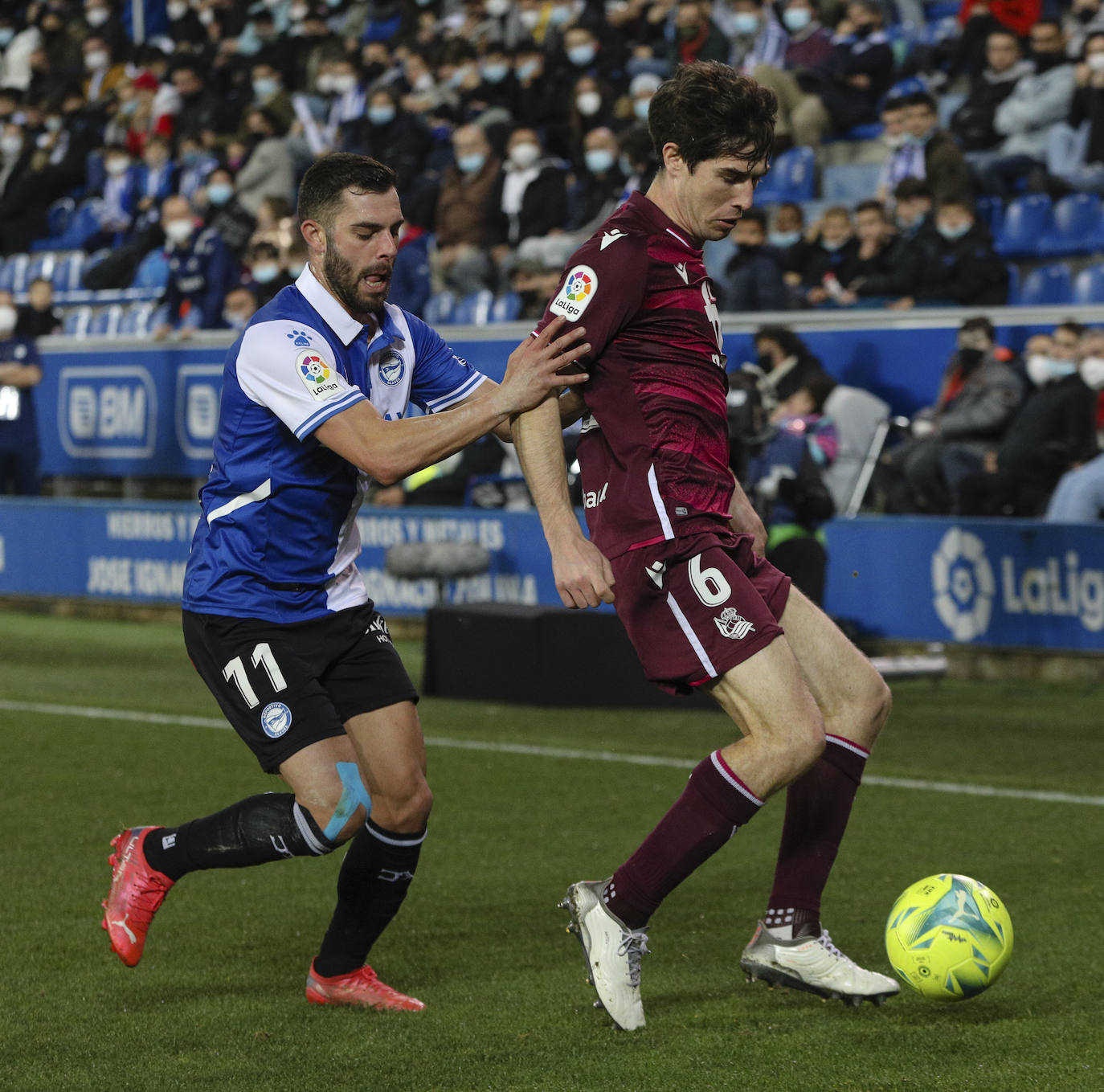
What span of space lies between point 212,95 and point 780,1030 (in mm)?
20532

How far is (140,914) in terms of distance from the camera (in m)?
4.62

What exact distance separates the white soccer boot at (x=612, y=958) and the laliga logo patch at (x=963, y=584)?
24.2ft

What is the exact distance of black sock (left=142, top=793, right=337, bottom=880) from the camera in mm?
4418

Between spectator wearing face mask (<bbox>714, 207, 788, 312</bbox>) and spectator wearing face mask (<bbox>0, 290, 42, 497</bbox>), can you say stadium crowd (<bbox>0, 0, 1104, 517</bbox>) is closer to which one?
spectator wearing face mask (<bbox>714, 207, 788, 312</bbox>)

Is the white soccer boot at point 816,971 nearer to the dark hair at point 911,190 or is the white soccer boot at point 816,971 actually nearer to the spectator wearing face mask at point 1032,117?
the dark hair at point 911,190

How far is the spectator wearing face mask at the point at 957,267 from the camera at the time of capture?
13023 millimetres

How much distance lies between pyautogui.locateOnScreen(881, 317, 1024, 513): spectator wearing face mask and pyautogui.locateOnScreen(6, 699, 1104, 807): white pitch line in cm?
395

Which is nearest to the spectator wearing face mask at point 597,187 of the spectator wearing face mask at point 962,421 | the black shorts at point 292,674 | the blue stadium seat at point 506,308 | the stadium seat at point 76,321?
the blue stadium seat at point 506,308

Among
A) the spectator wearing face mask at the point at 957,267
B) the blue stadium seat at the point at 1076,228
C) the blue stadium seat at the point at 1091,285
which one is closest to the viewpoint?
the blue stadium seat at the point at 1091,285

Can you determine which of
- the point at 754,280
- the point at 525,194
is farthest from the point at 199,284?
the point at 754,280

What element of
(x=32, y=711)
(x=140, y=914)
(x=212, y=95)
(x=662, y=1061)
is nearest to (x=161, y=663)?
Answer: (x=32, y=711)

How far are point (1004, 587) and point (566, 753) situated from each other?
11.6ft

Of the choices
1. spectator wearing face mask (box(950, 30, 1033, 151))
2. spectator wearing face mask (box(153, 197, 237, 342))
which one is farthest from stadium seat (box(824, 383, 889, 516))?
spectator wearing face mask (box(153, 197, 237, 342))

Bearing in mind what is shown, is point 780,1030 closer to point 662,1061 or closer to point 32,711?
point 662,1061
